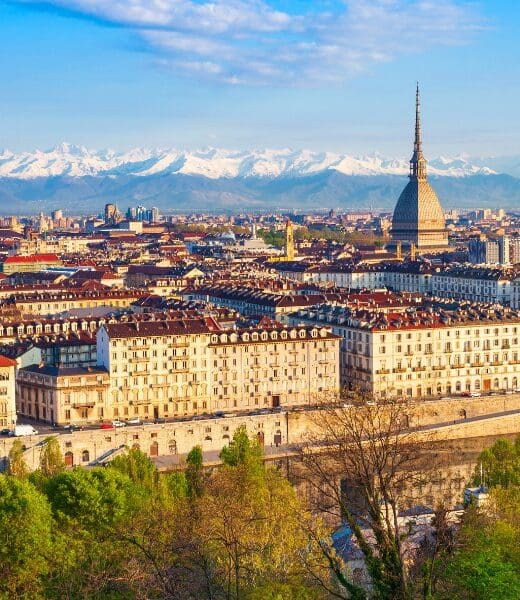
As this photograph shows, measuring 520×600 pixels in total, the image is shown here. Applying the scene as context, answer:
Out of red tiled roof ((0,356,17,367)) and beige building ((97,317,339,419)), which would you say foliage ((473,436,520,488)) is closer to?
beige building ((97,317,339,419))

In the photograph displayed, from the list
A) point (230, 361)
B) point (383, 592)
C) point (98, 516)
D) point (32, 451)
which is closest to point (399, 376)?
point (230, 361)

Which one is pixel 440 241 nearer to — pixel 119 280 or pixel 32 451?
pixel 119 280

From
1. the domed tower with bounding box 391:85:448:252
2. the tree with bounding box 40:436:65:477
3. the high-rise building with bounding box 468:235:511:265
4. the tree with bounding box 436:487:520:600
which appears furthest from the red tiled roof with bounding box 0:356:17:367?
the domed tower with bounding box 391:85:448:252

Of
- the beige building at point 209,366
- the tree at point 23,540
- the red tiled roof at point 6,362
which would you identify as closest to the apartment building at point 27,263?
the beige building at point 209,366

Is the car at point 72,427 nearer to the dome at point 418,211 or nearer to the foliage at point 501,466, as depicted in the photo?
A: the foliage at point 501,466

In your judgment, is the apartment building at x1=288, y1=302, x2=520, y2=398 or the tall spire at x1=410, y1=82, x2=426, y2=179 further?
the tall spire at x1=410, y1=82, x2=426, y2=179

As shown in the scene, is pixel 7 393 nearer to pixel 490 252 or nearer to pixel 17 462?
pixel 17 462
